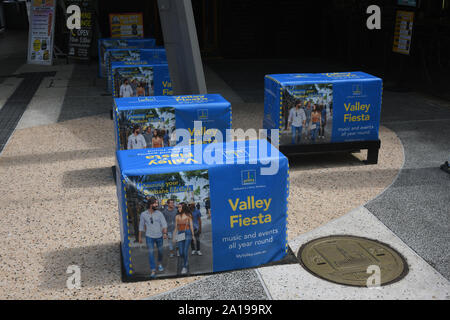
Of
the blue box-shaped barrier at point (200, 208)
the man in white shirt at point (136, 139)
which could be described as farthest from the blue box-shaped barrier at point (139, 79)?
the blue box-shaped barrier at point (200, 208)

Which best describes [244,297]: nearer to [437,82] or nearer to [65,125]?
[65,125]

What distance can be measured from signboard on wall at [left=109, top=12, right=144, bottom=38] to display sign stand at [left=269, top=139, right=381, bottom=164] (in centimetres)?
1024

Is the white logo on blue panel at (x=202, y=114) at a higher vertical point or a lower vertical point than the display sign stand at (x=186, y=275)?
higher

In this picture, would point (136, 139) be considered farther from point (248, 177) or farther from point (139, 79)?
point (139, 79)

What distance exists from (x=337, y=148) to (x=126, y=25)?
34.4 ft

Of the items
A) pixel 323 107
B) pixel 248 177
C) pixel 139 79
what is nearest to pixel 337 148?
pixel 323 107

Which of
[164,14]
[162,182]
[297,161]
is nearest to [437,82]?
[297,161]

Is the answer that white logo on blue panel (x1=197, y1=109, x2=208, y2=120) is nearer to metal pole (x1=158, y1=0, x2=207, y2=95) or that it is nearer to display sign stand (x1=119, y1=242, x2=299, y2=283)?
metal pole (x1=158, y1=0, x2=207, y2=95)

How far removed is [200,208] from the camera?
13.1 ft

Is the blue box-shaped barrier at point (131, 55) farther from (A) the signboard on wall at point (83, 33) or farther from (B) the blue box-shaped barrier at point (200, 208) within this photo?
(A) the signboard on wall at point (83, 33)

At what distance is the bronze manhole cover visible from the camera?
165 inches

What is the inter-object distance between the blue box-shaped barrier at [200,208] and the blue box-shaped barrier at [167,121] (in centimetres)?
148

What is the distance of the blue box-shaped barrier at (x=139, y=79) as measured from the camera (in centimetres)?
788

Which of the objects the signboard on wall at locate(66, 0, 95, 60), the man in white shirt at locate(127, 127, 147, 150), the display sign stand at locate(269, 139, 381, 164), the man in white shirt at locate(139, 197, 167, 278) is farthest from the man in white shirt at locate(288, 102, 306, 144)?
the signboard on wall at locate(66, 0, 95, 60)
